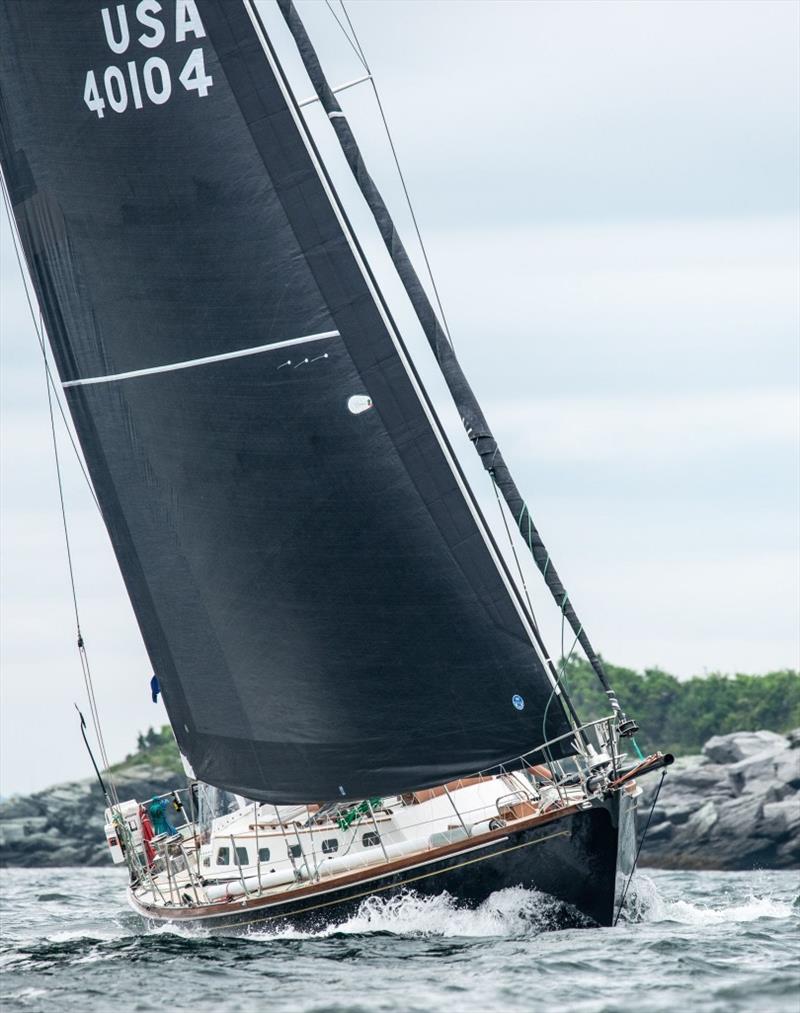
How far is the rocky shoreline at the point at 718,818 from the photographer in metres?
44.6

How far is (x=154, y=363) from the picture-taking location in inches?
867

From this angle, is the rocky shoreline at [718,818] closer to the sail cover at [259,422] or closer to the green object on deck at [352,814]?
the green object on deck at [352,814]

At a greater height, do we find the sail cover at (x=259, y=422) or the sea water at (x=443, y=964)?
the sail cover at (x=259, y=422)

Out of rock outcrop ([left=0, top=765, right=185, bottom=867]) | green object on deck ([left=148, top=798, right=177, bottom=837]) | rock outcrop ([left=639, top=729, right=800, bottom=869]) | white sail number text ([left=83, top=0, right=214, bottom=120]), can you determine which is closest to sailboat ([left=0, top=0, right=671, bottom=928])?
white sail number text ([left=83, top=0, right=214, bottom=120])

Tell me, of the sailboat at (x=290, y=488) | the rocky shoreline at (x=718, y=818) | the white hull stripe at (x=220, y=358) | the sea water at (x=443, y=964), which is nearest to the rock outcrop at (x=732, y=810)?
the rocky shoreline at (x=718, y=818)

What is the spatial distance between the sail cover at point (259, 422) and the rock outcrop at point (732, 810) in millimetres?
25022

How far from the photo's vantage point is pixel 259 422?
21.2 metres

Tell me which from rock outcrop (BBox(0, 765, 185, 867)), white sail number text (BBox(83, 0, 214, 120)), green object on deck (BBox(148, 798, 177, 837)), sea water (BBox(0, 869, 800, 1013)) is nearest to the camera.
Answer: sea water (BBox(0, 869, 800, 1013))

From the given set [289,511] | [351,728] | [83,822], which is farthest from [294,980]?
[83,822]

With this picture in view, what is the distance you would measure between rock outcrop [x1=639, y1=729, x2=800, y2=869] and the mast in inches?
997

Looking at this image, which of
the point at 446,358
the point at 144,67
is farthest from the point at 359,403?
the point at 144,67

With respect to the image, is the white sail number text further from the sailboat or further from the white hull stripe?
the white hull stripe

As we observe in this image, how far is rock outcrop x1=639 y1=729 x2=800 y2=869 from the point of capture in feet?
146

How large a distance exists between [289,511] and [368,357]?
6.79 feet
